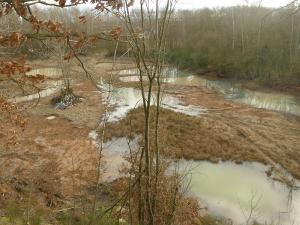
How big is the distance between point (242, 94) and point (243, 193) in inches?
563

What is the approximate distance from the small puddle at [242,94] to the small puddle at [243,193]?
6903mm

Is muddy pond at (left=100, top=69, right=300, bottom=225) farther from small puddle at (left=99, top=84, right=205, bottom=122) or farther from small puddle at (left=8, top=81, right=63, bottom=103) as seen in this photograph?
small puddle at (left=8, top=81, right=63, bottom=103)

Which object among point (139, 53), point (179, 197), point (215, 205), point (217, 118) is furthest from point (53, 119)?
point (139, 53)

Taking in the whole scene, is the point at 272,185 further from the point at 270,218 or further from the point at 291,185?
the point at 270,218

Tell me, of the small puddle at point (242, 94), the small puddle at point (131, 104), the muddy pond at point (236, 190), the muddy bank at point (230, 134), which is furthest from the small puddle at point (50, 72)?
the muddy bank at point (230, 134)

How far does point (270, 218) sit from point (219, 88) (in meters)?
17.3

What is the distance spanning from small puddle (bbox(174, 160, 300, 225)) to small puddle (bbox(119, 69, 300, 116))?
690 cm

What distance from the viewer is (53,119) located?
19281mm

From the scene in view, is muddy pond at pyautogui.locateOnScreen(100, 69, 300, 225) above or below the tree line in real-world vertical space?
below

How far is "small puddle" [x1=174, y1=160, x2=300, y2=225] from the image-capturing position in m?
10.8

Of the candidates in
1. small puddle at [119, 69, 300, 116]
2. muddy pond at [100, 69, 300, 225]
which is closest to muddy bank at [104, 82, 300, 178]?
muddy pond at [100, 69, 300, 225]

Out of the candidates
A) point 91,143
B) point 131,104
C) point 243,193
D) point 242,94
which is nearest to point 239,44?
point 242,94

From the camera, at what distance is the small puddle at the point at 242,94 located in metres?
22.4

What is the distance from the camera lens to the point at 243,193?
12.2 metres
